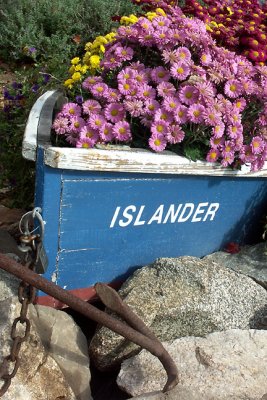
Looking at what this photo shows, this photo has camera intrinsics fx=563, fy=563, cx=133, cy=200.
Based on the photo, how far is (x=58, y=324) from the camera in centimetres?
259

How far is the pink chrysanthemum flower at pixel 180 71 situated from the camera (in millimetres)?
2678

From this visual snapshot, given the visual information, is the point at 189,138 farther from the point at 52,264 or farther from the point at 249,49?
the point at 249,49

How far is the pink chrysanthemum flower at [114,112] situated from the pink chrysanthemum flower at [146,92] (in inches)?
4.3

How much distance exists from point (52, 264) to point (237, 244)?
4.25ft

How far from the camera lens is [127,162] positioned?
8.15 feet

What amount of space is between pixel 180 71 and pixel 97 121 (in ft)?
1.55

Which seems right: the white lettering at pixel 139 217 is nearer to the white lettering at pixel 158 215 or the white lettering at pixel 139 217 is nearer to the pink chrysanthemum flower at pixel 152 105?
the white lettering at pixel 158 215

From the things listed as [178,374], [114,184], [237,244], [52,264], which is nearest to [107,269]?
[52,264]

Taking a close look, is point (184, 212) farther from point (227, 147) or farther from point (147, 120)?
point (147, 120)

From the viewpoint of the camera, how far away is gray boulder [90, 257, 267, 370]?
2.64 metres

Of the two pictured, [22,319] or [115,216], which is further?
[115,216]

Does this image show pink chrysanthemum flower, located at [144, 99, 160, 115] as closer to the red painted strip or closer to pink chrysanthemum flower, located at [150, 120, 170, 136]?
pink chrysanthemum flower, located at [150, 120, 170, 136]

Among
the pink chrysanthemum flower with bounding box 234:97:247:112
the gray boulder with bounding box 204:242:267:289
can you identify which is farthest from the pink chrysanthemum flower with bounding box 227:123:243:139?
the gray boulder with bounding box 204:242:267:289

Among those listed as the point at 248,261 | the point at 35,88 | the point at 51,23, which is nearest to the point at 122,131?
the point at 248,261
